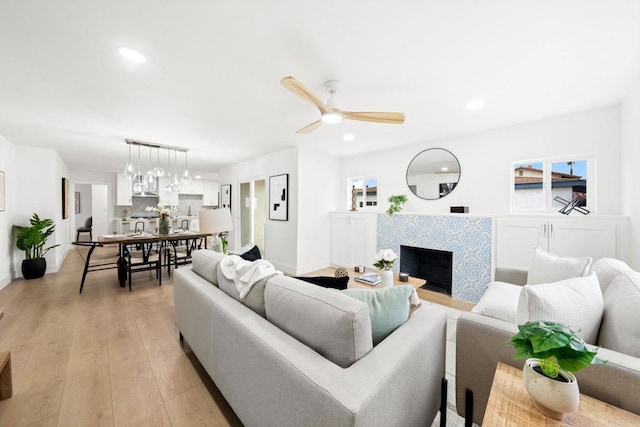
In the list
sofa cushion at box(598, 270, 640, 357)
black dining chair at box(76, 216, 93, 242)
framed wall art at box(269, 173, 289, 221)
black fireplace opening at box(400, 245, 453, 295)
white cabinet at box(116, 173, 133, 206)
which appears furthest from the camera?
black dining chair at box(76, 216, 93, 242)

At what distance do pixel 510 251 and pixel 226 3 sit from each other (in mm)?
3712

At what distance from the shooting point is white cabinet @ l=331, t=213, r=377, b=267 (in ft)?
14.9

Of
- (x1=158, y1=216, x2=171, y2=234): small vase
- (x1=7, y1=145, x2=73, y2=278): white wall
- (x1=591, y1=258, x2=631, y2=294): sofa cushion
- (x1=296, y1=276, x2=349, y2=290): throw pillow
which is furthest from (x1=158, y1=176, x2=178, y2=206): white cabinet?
(x1=591, y1=258, x2=631, y2=294): sofa cushion

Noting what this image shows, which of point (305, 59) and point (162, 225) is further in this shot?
point (162, 225)

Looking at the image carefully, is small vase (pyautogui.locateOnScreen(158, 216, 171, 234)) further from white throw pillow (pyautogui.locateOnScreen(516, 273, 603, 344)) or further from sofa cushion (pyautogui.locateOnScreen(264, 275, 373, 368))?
white throw pillow (pyautogui.locateOnScreen(516, 273, 603, 344))

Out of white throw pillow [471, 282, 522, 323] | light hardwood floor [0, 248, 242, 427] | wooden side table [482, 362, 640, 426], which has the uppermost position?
white throw pillow [471, 282, 522, 323]

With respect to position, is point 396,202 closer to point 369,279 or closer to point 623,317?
point 369,279

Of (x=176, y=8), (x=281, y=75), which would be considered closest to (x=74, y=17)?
(x=176, y=8)

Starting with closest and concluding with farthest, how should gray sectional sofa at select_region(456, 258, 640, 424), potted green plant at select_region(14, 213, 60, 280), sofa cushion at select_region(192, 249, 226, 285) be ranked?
gray sectional sofa at select_region(456, 258, 640, 424)
sofa cushion at select_region(192, 249, 226, 285)
potted green plant at select_region(14, 213, 60, 280)

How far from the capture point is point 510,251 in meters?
3.10

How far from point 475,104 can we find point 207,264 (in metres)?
3.08

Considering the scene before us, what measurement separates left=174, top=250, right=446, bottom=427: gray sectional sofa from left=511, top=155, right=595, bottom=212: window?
2.95 metres

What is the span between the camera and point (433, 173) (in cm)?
411

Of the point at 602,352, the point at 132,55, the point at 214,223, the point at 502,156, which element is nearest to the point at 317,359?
the point at 602,352
